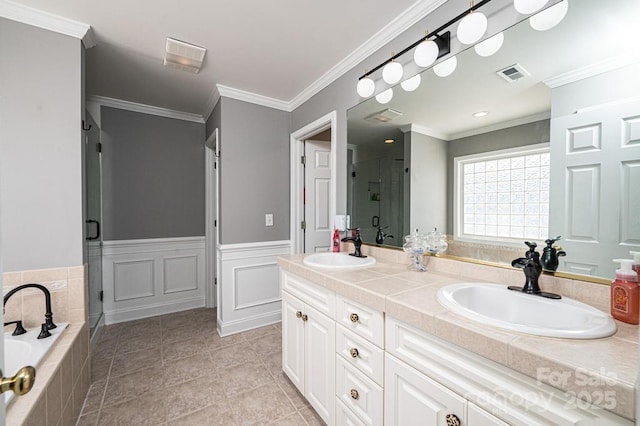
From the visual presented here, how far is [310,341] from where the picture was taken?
1.53 metres

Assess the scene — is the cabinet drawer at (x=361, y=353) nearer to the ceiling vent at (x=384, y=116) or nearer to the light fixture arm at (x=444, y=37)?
the ceiling vent at (x=384, y=116)

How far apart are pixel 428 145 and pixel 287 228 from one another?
1812 millimetres

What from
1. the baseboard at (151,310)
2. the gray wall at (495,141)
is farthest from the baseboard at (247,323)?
the gray wall at (495,141)

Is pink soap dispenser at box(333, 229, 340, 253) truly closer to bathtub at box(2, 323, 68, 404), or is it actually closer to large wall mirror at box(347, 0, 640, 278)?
large wall mirror at box(347, 0, 640, 278)

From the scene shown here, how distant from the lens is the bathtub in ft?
4.22

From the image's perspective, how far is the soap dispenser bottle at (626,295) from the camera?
784 millimetres

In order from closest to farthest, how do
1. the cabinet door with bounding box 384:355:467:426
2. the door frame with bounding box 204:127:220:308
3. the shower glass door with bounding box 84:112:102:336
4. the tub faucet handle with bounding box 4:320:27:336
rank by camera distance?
the cabinet door with bounding box 384:355:467:426 → the tub faucet handle with bounding box 4:320:27:336 → the shower glass door with bounding box 84:112:102:336 → the door frame with bounding box 204:127:220:308

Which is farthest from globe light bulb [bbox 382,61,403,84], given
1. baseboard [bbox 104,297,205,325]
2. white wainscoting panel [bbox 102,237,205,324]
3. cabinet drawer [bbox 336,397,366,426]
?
baseboard [bbox 104,297,205,325]

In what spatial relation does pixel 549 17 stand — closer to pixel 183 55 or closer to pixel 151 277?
pixel 183 55

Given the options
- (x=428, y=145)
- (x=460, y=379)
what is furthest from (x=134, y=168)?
(x=460, y=379)

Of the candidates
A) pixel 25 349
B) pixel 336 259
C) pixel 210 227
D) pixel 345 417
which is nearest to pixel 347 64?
pixel 336 259

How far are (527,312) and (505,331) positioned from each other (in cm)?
38

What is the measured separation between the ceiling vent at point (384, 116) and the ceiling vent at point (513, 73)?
61 cm

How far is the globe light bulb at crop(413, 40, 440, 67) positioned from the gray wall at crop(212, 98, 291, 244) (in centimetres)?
173
